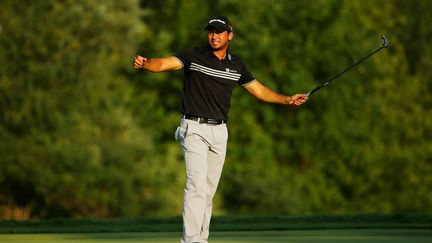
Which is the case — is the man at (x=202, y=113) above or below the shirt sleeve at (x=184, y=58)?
below

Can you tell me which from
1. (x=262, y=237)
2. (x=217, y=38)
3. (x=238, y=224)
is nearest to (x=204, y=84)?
(x=217, y=38)

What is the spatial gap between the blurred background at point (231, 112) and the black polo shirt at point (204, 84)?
2227cm

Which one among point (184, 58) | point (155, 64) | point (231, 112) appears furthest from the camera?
point (231, 112)

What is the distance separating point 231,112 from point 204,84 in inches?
1363

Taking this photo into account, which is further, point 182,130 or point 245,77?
point 245,77

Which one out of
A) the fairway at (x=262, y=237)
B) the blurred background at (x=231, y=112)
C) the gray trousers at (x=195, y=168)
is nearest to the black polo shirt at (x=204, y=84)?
the gray trousers at (x=195, y=168)

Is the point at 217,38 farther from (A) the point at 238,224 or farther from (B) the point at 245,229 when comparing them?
(A) the point at 238,224

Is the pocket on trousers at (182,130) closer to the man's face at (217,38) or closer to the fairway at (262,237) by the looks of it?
the man's face at (217,38)

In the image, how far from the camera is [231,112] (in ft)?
147

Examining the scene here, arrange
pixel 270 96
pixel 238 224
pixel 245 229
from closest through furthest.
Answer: pixel 270 96
pixel 245 229
pixel 238 224

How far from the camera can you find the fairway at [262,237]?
1148 cm

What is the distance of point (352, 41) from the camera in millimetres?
47156

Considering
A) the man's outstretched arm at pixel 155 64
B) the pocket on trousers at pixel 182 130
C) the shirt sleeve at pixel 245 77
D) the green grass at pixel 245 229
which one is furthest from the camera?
the green grass at pixel 245 229

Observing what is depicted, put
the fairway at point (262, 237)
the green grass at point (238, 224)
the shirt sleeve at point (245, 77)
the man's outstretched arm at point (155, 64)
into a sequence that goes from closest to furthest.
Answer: the man's outstretched arm at point (155, 64) < the shirt sleeve at point (245, 77) < the fairway at point (262, 237) < the green grass at point (238, 224)
